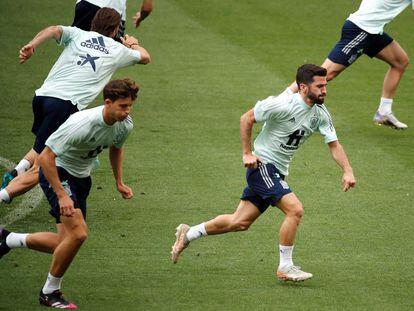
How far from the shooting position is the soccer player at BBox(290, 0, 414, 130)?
14.3 meters

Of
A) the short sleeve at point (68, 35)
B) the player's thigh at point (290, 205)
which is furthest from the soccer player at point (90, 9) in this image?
the player's thigh at point (290, 205)

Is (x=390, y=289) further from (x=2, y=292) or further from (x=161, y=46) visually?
(x=161, y=46)

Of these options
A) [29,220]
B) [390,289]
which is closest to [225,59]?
[29,220]

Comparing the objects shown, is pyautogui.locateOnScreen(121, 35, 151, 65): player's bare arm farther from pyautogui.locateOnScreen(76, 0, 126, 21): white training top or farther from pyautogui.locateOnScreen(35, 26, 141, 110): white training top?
pyautogui.locateOnScreen(76, 0, 126, 21): white training top

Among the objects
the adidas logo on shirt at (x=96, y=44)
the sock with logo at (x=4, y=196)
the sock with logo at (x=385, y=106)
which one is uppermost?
the adidas logo on shirt at (x=96, y=44)

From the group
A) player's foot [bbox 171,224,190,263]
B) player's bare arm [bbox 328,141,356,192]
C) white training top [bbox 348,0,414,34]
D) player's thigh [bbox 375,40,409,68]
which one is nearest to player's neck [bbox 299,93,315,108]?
player's bare arm [bbox 328,141,356,192]

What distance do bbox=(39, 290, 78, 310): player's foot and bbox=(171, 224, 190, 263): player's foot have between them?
1407 millimetres

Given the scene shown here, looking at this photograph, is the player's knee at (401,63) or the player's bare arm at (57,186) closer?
the player's bare arm at (57,186)

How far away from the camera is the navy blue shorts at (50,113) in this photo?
11.1m

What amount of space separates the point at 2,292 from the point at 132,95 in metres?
2.01

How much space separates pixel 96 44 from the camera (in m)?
11.1

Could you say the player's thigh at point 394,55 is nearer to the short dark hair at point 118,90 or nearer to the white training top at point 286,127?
the white training top at point 286,127

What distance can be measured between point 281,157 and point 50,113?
2534 mm

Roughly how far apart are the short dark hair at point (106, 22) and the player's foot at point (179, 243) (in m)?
2.21
